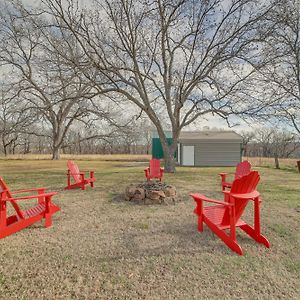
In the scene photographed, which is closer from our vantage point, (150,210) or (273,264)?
(273,264)

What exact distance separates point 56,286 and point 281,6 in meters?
13.3

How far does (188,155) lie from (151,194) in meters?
15.6

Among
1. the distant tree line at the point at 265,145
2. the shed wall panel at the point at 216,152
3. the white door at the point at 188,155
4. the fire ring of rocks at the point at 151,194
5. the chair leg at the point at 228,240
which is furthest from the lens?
the distant tree line at the point at 265,145

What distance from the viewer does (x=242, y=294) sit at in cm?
233

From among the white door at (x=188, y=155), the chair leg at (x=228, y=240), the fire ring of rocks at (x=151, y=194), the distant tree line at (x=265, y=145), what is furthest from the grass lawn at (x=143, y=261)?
the distant tree line at (x=265, y=145)

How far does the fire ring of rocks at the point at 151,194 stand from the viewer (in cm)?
562

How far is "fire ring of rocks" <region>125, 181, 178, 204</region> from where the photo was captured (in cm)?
562

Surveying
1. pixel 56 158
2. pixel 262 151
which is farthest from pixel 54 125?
pixel 262 151

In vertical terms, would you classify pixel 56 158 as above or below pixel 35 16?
below

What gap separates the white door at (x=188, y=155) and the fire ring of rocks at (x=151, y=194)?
49.5 ft

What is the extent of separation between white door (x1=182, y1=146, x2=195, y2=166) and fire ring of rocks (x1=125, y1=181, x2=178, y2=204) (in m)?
15.1

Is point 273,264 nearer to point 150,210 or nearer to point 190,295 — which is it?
point 190,295

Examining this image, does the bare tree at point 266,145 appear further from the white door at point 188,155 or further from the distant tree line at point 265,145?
the white door at point 188,155

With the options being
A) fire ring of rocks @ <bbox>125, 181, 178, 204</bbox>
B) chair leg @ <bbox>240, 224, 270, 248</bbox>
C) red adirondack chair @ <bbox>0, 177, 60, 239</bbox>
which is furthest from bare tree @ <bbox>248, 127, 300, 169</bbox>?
red adirondack chair @ <bbox>0, 177, 60, 239</bbox>
